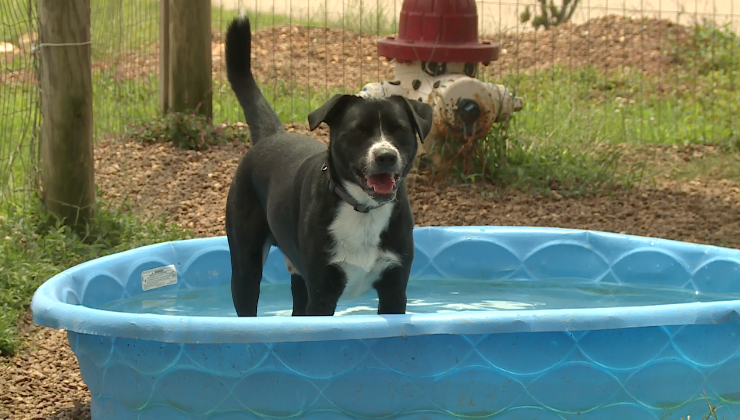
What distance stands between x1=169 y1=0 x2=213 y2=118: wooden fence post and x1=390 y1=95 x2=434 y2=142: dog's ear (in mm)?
3923

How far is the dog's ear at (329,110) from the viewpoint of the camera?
3.72m

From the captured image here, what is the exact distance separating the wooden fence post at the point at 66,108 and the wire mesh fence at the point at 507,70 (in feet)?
0.52

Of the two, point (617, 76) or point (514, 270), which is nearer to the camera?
point (514, 270)

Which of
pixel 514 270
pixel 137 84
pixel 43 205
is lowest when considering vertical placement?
pixel 514 270

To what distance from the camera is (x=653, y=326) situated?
342 centimetres

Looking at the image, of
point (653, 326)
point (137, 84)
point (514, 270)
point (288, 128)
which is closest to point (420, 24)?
point (288, 128)

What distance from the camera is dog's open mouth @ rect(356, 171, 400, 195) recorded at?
3.63 metres

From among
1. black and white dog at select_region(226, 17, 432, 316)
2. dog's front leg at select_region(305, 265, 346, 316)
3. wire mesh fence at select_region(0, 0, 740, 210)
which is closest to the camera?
black and white dog at select_region(226, 17, 432, 316)

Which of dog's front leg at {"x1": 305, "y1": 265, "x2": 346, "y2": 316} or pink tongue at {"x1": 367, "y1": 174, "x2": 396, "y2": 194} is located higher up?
pink tongue at {"x1": 367, "y1": 174, "x2": 396, "y2": 194}

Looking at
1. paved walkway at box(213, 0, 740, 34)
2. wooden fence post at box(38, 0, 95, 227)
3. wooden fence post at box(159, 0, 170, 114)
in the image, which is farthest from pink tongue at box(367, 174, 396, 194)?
paved walkway at box(213, 0, 740, 34)

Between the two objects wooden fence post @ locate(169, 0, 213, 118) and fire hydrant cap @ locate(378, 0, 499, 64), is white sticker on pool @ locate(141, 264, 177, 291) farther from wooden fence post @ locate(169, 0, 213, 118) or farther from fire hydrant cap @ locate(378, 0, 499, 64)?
wooden fence post @ locate(169, 0, 213, 118)

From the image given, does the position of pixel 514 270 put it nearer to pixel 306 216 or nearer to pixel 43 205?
pixel 306 216

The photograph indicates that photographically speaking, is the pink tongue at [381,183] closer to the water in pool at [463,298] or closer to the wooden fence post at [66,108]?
the water in pool at [463,298]

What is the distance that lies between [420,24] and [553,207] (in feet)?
5.27
